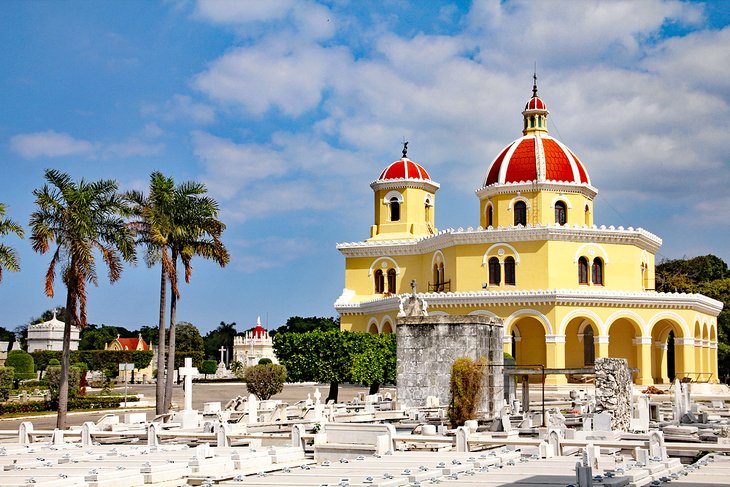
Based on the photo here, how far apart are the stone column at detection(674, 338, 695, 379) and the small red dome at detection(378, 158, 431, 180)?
1792 cm

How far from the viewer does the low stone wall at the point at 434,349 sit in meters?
27.6

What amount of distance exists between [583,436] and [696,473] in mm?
5420

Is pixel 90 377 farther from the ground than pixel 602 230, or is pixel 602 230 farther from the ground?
pixel 602 230

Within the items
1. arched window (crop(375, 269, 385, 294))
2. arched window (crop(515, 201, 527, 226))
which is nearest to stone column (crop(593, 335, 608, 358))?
arched window (crop(515, 201, 527, 226))

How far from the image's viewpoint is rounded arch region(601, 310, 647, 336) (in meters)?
51.5

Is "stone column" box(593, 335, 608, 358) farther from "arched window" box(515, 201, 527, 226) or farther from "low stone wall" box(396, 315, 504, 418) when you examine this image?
"low stone wall" box(396, 315, 504, 418)

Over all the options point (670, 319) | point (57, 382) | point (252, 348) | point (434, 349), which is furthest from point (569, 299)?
point (252, 348)

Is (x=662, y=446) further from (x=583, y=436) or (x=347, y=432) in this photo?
(x=347, y=432)

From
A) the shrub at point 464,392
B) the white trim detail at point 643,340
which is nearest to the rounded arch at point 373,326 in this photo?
the white trim detail at point 643,340

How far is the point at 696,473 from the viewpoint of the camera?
1295 centimetres

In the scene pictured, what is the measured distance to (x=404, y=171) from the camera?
60.0 m

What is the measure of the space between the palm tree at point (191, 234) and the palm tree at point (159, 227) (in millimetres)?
221

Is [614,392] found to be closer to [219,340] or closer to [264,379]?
[264,379]

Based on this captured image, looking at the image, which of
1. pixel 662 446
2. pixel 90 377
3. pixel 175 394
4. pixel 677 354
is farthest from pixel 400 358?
pixel 90 377
